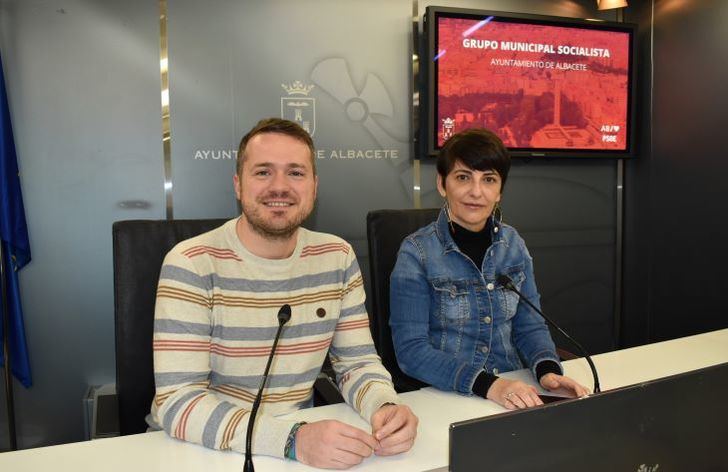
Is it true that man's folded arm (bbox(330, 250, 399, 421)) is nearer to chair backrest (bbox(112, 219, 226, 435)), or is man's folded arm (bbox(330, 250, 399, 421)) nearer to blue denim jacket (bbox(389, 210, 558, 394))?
blue denim jacket (bbox(389, 210, 558, 394))

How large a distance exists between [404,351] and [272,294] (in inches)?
16.1

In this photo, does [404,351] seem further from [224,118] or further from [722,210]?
[722,210]

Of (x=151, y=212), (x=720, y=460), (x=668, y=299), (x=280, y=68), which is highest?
(x=280, y=68)

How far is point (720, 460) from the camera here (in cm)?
74

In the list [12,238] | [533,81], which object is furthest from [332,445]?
[533,81]

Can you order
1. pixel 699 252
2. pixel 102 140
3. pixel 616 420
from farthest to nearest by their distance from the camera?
1. pixel 699 252
2. pixel 102 140
3. pixel 616 420

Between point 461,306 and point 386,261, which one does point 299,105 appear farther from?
point 461,306

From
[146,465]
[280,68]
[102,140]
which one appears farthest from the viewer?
[280,68]

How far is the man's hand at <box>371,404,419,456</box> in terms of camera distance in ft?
3.48

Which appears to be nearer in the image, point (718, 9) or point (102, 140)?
point (102, 140)

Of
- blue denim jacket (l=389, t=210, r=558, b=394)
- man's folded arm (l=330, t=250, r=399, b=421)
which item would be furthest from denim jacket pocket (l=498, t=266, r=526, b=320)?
man's folded arm (l=330, t=250, r=399, b=421)

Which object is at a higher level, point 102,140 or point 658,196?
point 102,140

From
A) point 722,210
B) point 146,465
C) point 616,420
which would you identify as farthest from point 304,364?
point 722,210

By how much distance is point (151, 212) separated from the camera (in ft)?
9.18
